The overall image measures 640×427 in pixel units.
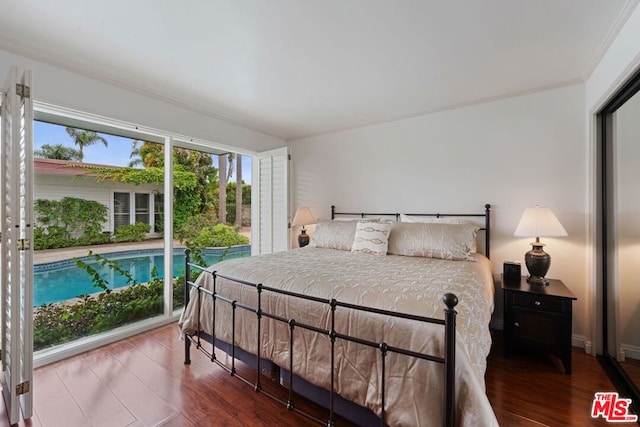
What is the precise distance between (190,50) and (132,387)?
2514 mm

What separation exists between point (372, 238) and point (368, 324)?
161 centimetres

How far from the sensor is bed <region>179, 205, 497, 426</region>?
114 centimetres

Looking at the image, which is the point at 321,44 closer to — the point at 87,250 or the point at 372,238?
the point at 372,238

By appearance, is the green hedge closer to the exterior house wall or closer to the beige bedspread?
the exterior house wall

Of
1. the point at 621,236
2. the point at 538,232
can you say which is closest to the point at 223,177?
the point at 538,232

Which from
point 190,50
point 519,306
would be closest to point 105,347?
point 190,50

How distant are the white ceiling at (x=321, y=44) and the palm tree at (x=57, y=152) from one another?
807 millimetres

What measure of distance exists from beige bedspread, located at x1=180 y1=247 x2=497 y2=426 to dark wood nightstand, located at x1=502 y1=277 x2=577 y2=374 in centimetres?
46

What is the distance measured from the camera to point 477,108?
311 centimetres

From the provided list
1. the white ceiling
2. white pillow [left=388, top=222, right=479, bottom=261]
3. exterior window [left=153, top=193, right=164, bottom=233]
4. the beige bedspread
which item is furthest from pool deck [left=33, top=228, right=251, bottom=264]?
white pillow [left=388, top=222, right=479, bottom=261]

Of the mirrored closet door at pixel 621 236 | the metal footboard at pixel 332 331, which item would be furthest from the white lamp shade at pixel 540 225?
the metal footboard at pixel 332 331

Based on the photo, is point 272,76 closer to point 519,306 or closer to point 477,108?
point 477,108

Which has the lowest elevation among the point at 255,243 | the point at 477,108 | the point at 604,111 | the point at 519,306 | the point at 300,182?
the point at 519,306

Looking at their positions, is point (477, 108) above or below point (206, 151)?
above
